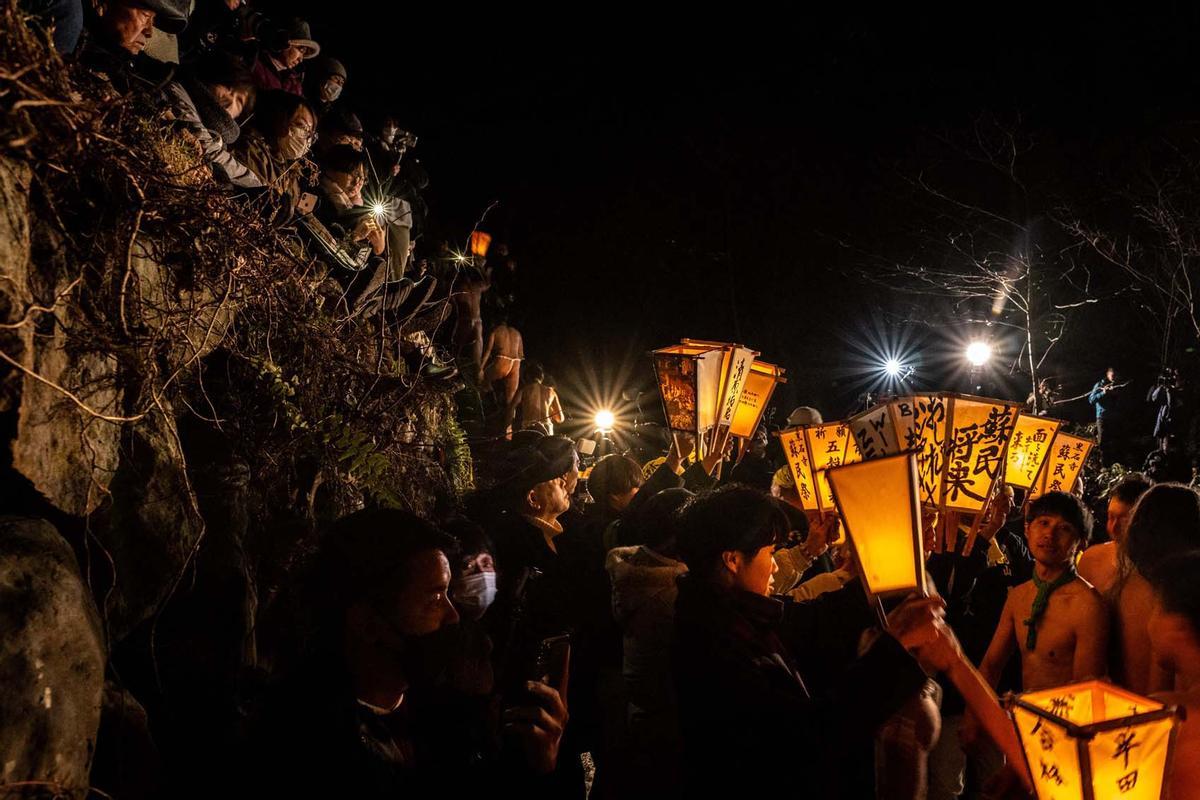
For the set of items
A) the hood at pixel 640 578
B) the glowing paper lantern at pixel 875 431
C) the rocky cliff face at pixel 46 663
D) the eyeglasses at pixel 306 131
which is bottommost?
the rocky cliff face at pixel 46 663

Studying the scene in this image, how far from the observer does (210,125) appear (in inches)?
235

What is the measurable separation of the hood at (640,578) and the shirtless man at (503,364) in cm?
1102

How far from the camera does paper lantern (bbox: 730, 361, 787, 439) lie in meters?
8.26

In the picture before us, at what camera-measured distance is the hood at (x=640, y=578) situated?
13.6 feet

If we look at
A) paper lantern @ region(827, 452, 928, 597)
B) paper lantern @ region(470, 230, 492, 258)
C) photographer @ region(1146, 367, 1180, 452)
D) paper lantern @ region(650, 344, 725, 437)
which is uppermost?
paper lantern @ region(470, 230, 492, 258)

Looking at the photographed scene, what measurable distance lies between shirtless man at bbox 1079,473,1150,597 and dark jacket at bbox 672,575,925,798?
4.11m

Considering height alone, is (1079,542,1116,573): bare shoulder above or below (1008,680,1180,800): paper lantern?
above

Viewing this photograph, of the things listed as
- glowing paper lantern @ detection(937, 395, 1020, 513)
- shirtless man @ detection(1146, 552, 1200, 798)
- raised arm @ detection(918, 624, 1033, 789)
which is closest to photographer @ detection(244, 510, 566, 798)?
raised arm @ detection(918, 624, 1033, 789)

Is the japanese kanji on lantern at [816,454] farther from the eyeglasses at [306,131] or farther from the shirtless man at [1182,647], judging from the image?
the eyeglasses at [306,131]

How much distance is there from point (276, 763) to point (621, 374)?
25.0 m

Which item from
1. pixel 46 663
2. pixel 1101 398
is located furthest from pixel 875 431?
pixel 1101 398

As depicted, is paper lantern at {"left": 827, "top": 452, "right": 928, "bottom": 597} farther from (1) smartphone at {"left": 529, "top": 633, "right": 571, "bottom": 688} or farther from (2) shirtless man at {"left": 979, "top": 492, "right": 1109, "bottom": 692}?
(2) shirtless man at {"left": 979, "top": 492, "right": 1109, "bottom": 692}

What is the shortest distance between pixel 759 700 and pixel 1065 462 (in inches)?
247

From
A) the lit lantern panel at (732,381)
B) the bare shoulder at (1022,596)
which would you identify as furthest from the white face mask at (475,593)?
the bare shoulder at (1022,596)
